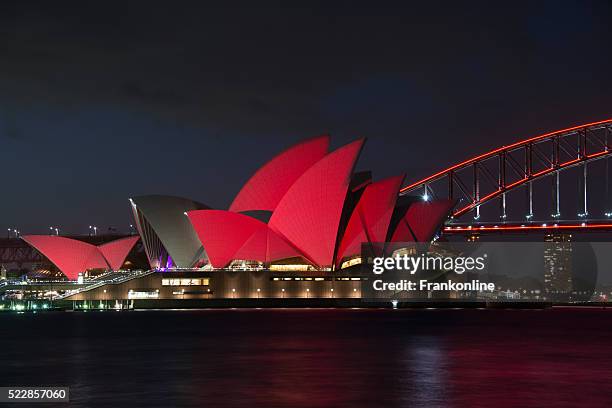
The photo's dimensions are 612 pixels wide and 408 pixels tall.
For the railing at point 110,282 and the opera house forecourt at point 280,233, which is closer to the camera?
the opera house forecourt at point 280,233

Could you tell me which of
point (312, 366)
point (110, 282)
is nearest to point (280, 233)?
point (110, 282)

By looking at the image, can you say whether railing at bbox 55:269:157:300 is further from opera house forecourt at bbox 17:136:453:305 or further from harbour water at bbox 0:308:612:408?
harbour water at bbox 0:308:612:408

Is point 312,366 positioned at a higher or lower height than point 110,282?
lower

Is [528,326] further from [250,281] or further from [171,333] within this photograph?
[250,281]

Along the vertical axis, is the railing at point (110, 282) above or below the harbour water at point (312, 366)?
above

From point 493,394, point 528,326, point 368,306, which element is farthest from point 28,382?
point 368,306

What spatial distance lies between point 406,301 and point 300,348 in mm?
67563

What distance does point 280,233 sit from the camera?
317 ft

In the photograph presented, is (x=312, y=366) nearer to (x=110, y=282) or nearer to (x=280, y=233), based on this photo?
(x=280, y=233)

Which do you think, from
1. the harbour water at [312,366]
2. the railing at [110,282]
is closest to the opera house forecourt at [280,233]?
the railing at [110,282]

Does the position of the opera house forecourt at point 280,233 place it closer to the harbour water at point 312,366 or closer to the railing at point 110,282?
the railing at point 110,282

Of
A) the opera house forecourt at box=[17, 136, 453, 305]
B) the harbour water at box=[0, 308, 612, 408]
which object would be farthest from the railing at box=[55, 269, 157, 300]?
the harbour water at box=[0, 308, 612, 408]

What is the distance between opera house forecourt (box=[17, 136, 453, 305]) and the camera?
92.0 metres

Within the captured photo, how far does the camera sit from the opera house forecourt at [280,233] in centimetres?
9200
